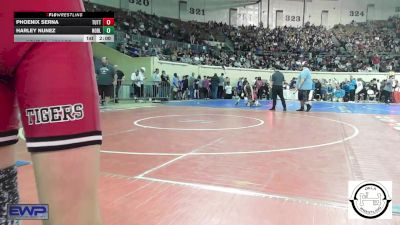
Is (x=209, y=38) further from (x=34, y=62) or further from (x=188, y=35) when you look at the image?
(x=34, y=62)

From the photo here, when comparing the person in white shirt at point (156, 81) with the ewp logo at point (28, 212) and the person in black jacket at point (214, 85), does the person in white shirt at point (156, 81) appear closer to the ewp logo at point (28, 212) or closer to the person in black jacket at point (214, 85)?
the person in black jacket at point (214, 85)

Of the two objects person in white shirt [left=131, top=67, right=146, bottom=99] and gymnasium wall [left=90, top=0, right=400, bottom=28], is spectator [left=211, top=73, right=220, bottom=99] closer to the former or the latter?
person in white shirt [left=131, top=67, right=146, bottom=99]

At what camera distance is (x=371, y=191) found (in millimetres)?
1577

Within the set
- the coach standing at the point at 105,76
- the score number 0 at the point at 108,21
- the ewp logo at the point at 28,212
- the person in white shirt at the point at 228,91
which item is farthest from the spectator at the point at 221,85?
the ewp logo at the point at 28,212

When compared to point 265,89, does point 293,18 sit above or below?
above

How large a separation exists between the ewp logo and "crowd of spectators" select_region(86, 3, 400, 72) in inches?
867

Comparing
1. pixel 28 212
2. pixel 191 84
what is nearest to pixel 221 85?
pixel 191 84

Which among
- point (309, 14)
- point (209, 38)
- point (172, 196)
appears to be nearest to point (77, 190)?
point (172, 196)

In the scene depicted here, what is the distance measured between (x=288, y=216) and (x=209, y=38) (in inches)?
1243
